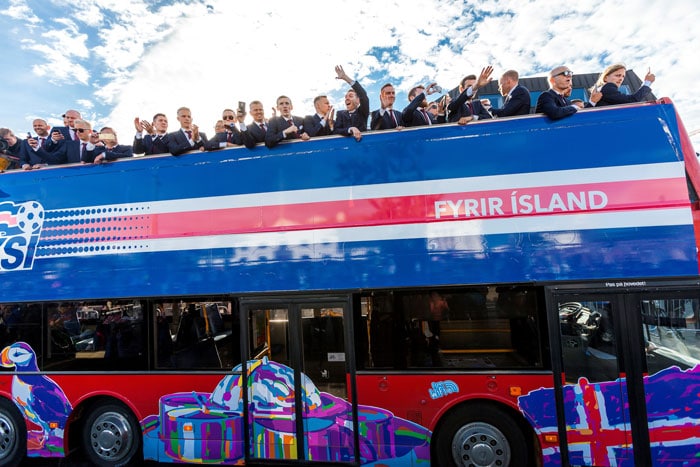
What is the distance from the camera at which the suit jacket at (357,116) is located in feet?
17.4

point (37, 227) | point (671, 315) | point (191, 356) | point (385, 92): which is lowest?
point (191, 356)

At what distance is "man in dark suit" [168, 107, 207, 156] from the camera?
525cm

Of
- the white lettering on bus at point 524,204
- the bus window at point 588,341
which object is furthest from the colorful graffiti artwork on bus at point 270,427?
the white lettering on bus at point 524,204

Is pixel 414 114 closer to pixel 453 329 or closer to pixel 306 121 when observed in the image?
pixel 306 121

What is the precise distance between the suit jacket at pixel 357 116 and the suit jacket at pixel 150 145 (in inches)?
108

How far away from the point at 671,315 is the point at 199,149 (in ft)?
19.9

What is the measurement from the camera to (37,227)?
5.46m

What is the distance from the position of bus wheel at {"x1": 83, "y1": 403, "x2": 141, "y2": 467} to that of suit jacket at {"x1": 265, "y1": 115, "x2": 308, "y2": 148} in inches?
169

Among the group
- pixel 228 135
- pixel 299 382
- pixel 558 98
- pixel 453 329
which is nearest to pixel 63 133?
pixel 228 135

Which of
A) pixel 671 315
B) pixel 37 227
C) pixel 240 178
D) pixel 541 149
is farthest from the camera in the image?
pixel 37 227

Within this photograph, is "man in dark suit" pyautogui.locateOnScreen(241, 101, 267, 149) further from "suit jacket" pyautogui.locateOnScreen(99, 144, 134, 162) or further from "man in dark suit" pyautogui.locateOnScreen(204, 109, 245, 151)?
"suit jacket" pyautogui.locateOnScreen(99, 144, 134, 162)

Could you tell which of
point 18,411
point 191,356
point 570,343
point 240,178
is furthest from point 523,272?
point 18,411

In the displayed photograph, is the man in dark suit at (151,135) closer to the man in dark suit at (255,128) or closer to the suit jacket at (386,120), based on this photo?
the man in dark suit at (255,128)

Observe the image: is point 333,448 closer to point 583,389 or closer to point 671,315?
point 583,389
